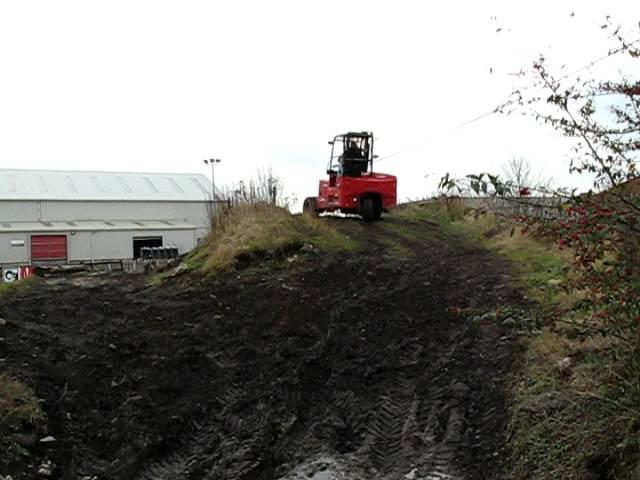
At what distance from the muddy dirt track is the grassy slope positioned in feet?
0.52

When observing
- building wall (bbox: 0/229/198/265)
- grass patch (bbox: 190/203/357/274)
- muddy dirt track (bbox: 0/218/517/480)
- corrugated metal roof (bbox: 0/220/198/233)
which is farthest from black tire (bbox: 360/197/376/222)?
corrugated metal roof (bbox: 0/220/198/233)

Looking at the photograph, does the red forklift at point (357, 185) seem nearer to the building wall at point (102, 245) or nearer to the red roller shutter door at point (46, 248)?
the building wall at point (102, 245)

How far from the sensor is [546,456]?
325cm

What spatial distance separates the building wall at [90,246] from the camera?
25.1 meters

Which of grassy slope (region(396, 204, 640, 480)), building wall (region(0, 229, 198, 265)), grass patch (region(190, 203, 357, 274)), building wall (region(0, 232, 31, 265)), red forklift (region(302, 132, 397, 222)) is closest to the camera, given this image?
grassy slope (region(396, 204, 640, 480))

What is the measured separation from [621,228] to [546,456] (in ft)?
4.27

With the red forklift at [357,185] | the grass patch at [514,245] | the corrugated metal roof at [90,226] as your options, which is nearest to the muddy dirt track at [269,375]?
the grass patch at [514,245]

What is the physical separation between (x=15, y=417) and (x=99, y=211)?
88.9 ft

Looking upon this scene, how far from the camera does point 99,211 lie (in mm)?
29922

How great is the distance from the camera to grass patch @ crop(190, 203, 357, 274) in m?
8.45

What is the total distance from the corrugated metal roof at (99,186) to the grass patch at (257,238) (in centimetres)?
1953

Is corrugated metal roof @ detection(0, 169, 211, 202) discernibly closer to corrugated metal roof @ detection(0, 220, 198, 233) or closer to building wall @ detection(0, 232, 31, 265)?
corrugated metal roof @ detection(0, 220, 198, 233)

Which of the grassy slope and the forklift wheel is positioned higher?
the forklift wheel

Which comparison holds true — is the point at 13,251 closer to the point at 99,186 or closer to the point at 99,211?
the point at 99,211
